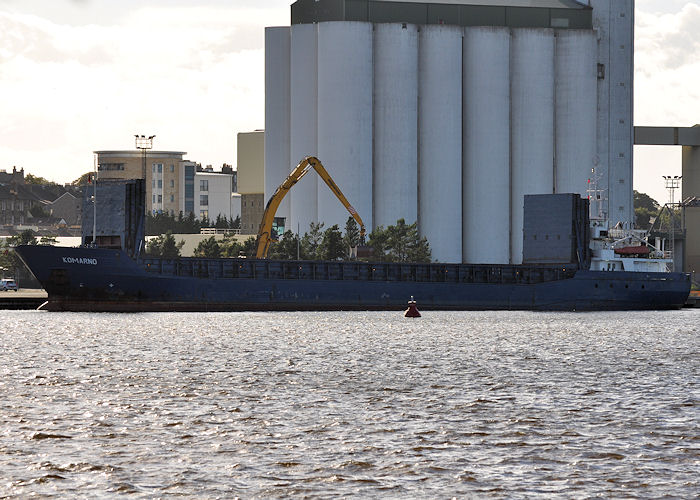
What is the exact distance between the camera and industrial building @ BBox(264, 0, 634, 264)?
126 metres

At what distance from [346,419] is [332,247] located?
3801 inches

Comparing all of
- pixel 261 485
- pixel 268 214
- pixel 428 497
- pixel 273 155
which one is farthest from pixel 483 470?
pixel 273 155

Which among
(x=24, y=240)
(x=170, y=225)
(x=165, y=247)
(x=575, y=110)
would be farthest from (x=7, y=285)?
(x=575, y=110)

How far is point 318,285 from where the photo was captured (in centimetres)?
8512

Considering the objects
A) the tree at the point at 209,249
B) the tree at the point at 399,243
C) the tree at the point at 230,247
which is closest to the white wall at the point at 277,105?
the tree at the point at 230,247

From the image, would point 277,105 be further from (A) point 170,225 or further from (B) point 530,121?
(A) point 170,225

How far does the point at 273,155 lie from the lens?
13488 centimetres

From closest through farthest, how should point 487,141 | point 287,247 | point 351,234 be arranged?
point 351,234 → point 287,247 → point 487,141

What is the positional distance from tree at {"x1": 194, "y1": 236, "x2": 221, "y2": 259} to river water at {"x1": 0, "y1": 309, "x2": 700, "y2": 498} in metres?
88.2

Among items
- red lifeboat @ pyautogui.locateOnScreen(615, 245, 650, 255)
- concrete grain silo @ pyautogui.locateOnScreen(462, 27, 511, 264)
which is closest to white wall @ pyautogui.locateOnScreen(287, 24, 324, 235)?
concrete grain silo @ pyautogui.locateOnScreen(462, 27, 511, 264)

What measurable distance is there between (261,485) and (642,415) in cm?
1253

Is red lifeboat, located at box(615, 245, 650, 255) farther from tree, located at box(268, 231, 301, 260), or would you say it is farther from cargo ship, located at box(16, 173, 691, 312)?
tree, located at box(268, 231, 301, 260)

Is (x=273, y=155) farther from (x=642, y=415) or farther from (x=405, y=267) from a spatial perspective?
(x=642, y=415)

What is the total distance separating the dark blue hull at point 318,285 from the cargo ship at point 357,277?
0.08 metres
